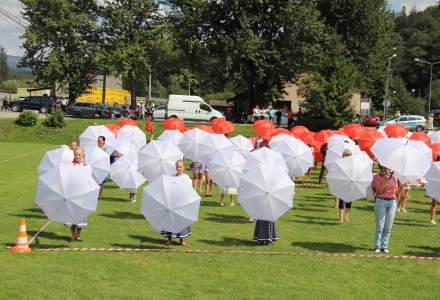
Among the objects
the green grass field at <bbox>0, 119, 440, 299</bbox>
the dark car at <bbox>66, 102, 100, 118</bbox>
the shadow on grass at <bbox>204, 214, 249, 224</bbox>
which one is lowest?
the green grass field at <bbox>0, 119, 440, 299</bbox>

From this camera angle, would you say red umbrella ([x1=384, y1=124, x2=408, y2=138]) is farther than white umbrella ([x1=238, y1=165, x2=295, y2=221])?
Yes

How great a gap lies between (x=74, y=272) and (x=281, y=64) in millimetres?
49060

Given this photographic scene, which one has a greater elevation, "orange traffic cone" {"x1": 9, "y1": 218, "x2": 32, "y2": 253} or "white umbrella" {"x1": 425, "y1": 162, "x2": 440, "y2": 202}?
"white umbrella" {"x1": 425, "y1": 162, "x2": 440, "y2": 202}

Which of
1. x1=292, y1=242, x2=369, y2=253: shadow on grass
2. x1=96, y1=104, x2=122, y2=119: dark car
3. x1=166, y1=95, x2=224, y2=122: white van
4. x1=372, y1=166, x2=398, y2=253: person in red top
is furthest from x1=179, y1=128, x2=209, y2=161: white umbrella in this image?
x1=96, y1=104, x2=122, y2=119: dark car

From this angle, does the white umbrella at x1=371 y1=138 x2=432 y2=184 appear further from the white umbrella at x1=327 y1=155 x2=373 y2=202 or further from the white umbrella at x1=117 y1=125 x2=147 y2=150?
the white umbrella at x1=117 y1=125 x2=147 y2=150

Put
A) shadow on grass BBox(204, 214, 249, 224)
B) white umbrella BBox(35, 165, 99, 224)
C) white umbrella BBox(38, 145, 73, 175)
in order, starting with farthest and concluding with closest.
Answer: shadow on grass BBox(204, 214, 249, 224), white umbrella BBox(38, 145, 73, 175), white umbrella BBox(35, 165, 99, 224)

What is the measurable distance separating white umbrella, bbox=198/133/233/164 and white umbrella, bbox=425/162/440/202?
6.93 meters

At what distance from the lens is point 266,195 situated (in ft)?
46.2

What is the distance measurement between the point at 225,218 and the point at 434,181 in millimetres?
5954

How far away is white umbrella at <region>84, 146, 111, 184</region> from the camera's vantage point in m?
17.5

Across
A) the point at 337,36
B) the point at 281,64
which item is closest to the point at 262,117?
the point at 281,64

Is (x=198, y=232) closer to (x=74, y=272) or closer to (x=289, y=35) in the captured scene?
(x=74, y=272)

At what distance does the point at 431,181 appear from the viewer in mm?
17344

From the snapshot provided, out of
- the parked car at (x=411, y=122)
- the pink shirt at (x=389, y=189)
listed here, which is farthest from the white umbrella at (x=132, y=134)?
the parked car at (x=411, y=122)
